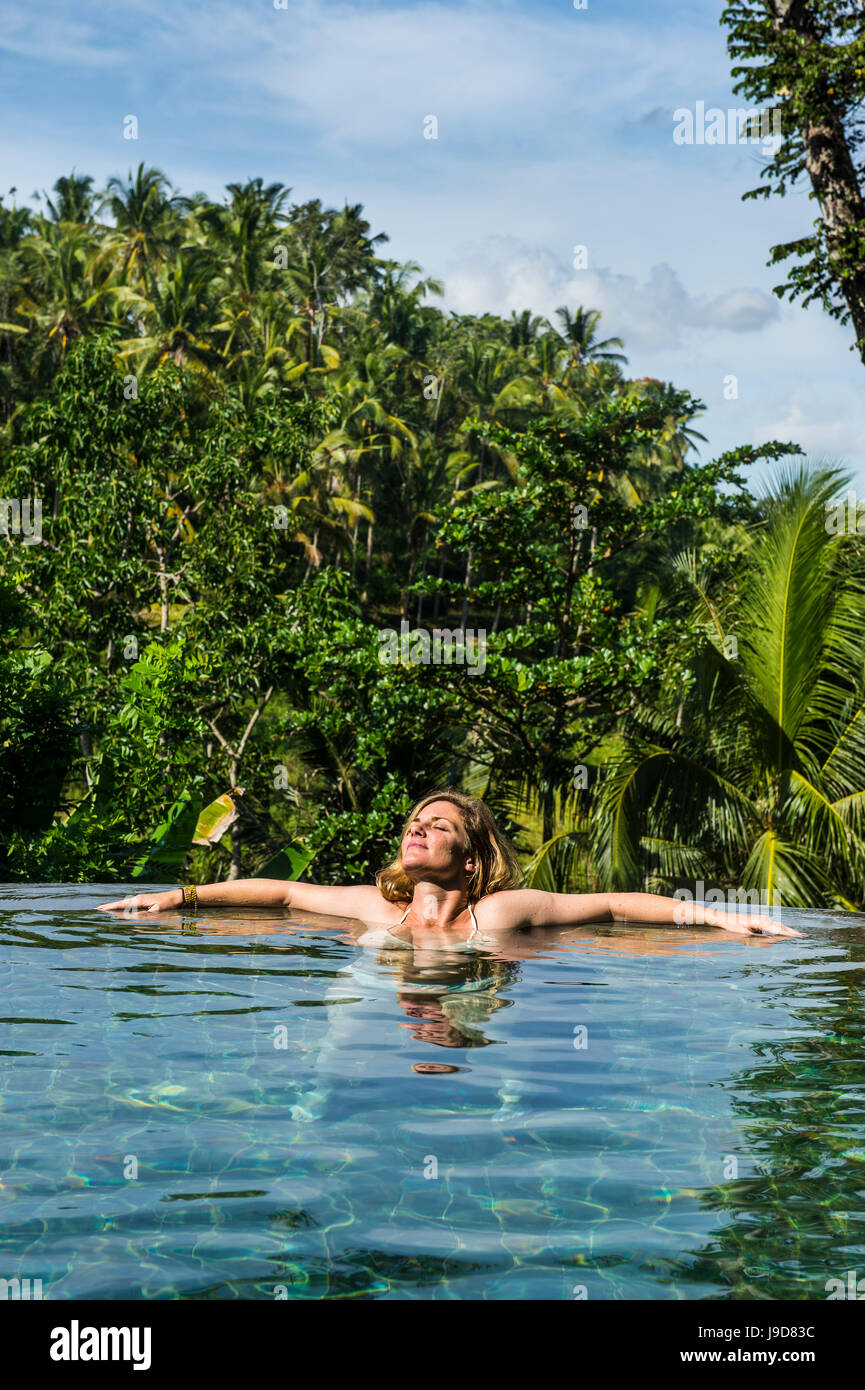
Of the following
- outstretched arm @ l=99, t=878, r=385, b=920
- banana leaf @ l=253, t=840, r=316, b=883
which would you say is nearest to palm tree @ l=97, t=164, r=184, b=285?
banana leaf @ l=253, t=840, r=316, b=883

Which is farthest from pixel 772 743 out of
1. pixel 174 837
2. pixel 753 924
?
pixel 753 924

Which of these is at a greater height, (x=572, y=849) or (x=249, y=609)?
(x=249, y=609)

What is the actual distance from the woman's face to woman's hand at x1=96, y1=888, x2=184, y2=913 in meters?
1.81

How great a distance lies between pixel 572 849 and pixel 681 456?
57834 mm

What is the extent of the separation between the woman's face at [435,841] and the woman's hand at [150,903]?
1808 millimetres

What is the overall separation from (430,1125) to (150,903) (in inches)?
177

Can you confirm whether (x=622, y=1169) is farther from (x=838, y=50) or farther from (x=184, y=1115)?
(x=838, y=50)

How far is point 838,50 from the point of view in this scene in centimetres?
1164

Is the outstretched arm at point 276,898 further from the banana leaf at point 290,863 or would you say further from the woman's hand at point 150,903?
the banana leaf at point 290,863

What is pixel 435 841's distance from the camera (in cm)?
637

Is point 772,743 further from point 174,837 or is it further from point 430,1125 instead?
point 430,1125
